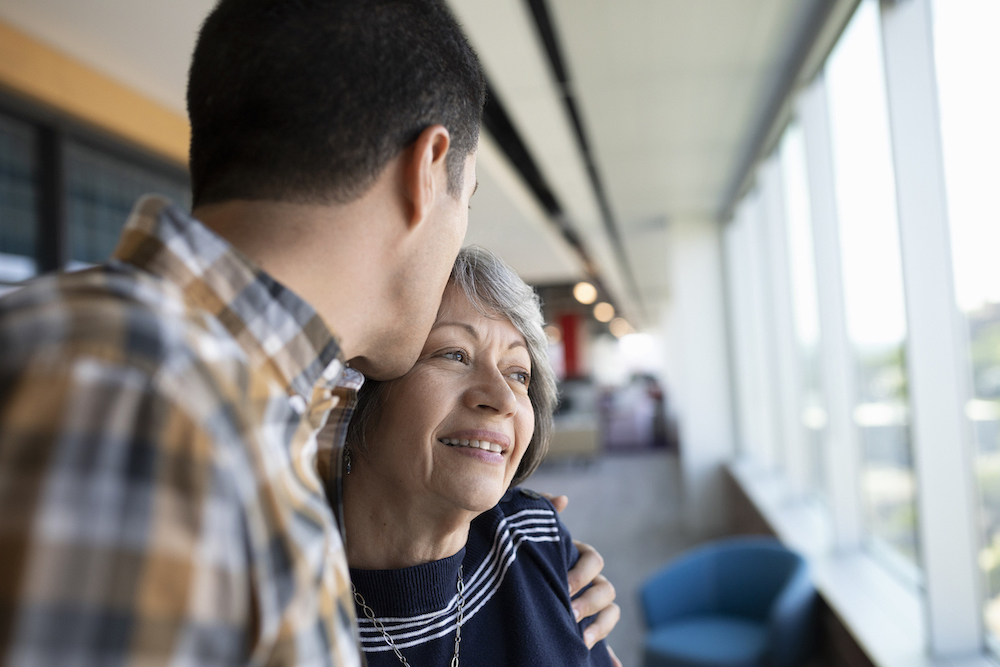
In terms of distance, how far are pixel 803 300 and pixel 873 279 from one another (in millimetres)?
1579

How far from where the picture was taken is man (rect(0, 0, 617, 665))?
45 cm

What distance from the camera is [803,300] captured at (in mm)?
5062

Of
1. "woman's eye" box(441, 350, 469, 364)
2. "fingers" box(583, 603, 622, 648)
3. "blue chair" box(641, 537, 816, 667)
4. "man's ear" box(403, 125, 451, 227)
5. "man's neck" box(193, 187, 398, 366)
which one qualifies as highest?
"man's ear" box(403, 125, 451, 227)

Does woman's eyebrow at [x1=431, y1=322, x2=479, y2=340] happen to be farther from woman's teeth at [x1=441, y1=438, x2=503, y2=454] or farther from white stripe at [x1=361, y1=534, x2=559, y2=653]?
white stripe at [x1=361, y1=534, x2=559, y2=653]

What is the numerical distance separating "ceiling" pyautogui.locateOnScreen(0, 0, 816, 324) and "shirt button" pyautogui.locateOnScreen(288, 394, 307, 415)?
0.91 metres

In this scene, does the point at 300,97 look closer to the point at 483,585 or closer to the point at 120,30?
the point at 483,585

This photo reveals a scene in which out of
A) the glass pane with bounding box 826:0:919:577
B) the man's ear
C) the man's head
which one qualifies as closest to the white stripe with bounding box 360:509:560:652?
the man's head

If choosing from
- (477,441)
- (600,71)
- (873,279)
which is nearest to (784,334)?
(873,279)

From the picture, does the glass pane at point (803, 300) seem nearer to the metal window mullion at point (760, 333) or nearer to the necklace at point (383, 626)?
the metal window mullion at point (760, 333)

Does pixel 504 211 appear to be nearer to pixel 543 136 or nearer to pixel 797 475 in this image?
pixel 543 136

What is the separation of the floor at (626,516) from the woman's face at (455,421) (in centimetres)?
323

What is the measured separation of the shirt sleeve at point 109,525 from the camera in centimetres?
43

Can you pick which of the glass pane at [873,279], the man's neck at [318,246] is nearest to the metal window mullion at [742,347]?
the glass pane at [873,279]

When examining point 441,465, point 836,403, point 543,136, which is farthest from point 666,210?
point 441,465
